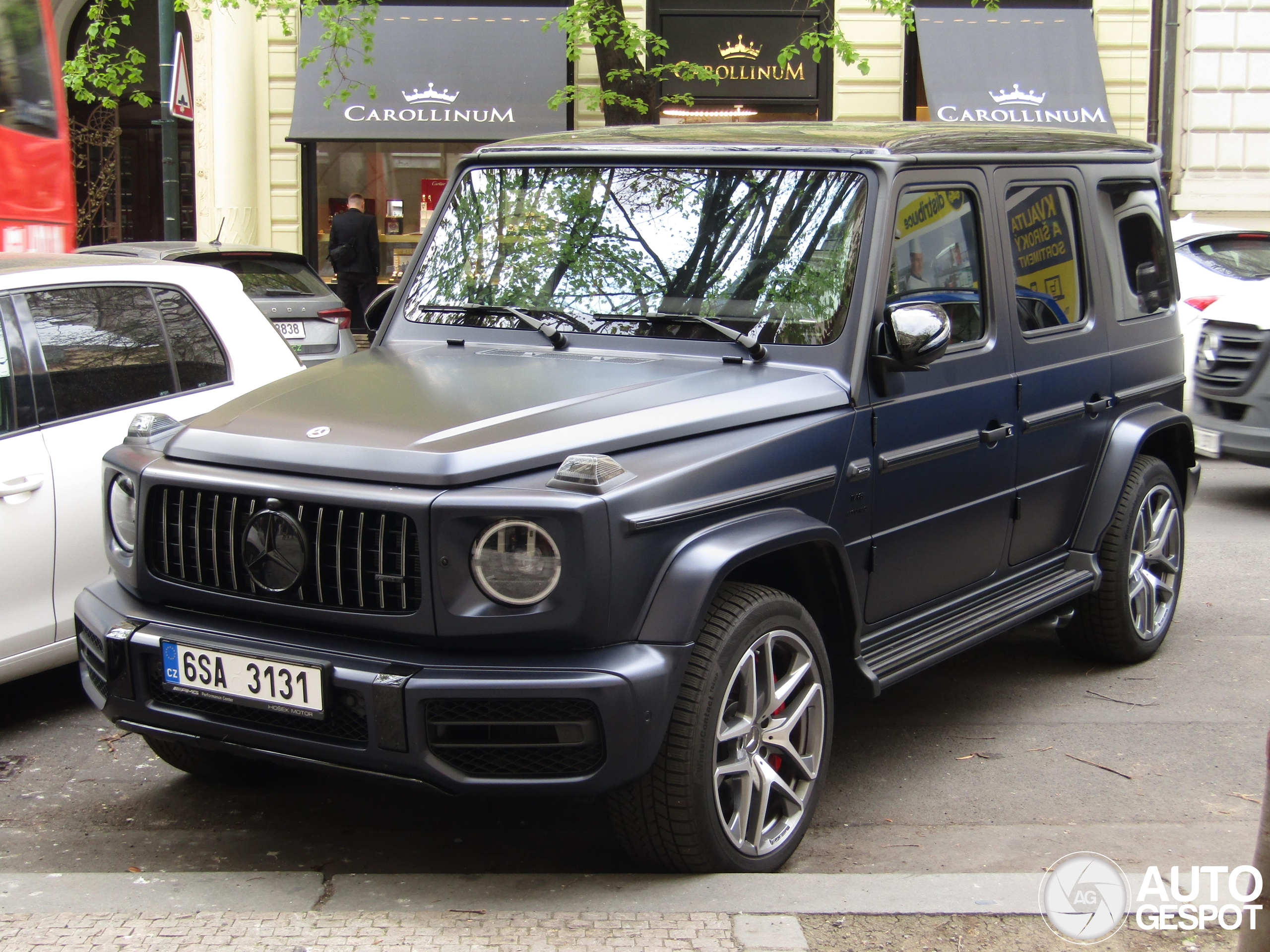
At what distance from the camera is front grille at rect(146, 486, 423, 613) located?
10.5ft

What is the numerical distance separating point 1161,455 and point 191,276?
3938 millimetres

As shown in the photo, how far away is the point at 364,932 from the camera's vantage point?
3.20 meters

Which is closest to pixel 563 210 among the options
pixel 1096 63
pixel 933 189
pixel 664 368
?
pixel 664 368

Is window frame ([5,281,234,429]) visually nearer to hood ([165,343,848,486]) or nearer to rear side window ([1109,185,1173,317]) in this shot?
hood ([165,343,848,486])

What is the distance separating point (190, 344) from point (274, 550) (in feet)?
7.23

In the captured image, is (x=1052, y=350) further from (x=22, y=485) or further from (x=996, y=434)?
(x=22, y=485)

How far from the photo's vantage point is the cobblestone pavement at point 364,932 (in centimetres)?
312

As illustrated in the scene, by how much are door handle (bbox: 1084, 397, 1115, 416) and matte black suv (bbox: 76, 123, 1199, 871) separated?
0.03 meters

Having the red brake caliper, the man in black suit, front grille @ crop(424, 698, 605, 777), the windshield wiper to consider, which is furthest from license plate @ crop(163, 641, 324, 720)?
the man in black suit

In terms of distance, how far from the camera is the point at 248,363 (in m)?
5.41

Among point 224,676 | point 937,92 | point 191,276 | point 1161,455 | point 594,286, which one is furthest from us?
point 937,92

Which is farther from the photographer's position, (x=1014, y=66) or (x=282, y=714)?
(x=1014, y=66)

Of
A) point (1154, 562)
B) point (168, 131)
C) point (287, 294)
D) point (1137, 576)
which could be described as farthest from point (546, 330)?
point (168, 131)

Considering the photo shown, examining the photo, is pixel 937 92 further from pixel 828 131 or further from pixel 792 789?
pixel 792 789
